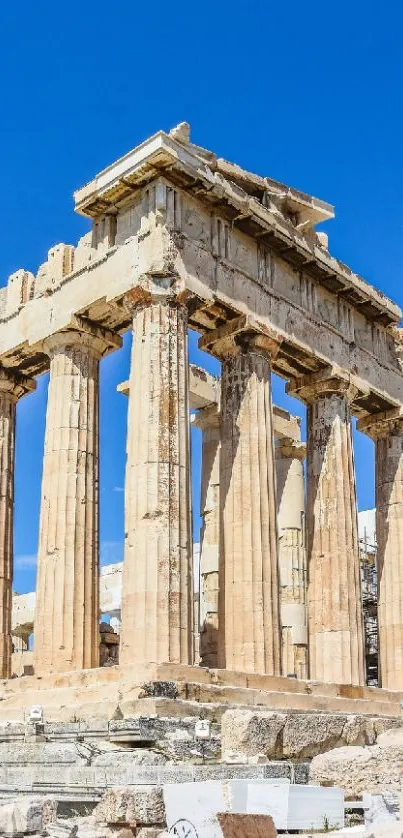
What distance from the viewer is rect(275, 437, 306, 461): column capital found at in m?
31.4

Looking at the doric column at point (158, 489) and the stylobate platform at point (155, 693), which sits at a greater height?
the doric column at point (158, 489)

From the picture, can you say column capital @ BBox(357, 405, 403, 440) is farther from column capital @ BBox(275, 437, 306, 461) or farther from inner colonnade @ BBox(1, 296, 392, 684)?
column capital @ BBox(275, 437, 306, 461)

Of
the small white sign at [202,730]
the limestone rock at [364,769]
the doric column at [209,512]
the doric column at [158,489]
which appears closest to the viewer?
the limestone rock at [364,769]

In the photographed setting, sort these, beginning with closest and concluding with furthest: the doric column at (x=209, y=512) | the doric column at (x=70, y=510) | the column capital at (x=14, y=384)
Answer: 1. the doric column at (x=70, y=510)
2. the column capital at (x=14, y=384)
3. the doric column at (x=209, y=512)

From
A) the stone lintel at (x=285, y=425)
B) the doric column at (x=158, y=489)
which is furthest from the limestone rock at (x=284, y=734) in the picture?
the stone lintel at (x=285, y=425)

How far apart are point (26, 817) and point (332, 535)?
1512 centimetres

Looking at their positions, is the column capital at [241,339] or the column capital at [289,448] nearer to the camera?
the column capital at [241,339]

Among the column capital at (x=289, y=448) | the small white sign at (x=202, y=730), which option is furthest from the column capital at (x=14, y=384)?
the small white sign at (x=202, y=730)

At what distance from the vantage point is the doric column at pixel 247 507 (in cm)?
2061

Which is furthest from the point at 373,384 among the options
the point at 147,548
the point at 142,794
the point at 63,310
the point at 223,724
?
the point at 142,794

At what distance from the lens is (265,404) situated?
2230 cm

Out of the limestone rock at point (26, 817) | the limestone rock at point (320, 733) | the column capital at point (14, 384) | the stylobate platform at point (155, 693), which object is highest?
the column capital at point (14, 384)

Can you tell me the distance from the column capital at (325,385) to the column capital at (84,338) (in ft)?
15.3

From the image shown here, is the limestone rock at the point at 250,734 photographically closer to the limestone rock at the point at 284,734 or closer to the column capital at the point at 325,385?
the limestone rock at the point at 284,734
